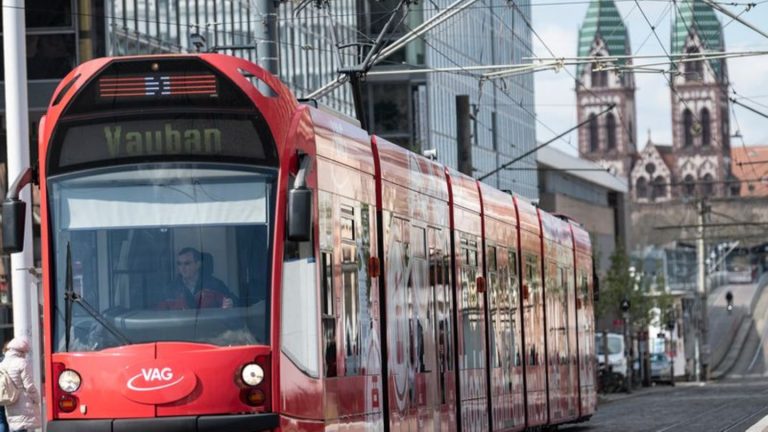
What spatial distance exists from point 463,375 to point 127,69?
25.2 feet

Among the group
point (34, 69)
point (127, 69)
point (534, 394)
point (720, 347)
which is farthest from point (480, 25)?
point (720, 347)

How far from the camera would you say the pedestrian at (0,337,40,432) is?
17.8 m

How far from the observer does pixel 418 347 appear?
57.0ft

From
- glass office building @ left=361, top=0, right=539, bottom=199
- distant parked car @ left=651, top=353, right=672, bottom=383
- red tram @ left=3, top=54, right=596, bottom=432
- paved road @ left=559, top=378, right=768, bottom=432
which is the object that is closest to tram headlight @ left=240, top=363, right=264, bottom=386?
red tram @ left=3, top=54, right=596, bottom=432

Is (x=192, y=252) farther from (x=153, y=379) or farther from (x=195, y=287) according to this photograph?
(x=153, y=379)

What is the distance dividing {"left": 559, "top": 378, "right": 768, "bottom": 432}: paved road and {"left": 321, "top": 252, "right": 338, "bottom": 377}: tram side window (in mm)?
15503

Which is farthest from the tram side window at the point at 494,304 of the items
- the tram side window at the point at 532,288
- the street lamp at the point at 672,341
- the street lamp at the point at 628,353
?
the street lamp at the point at 672,341

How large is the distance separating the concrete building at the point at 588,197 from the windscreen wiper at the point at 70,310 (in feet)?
208

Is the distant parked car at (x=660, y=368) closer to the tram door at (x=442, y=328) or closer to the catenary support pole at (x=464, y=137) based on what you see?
the catenary support pole at (x=464, y=137)

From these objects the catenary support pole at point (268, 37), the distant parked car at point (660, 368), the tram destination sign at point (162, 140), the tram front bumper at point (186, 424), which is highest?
the catenary support pole at point (268, 37)

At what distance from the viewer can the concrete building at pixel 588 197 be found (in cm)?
9269

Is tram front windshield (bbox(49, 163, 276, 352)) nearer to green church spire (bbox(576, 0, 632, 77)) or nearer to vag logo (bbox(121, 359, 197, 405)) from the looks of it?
vag logo (bbox(121, 359, 197, 405))

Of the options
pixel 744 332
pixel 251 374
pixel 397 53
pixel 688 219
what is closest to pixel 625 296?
pixel 397 53

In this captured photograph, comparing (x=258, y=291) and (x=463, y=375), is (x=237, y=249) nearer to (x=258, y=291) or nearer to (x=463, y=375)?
(x=258, y=291)
